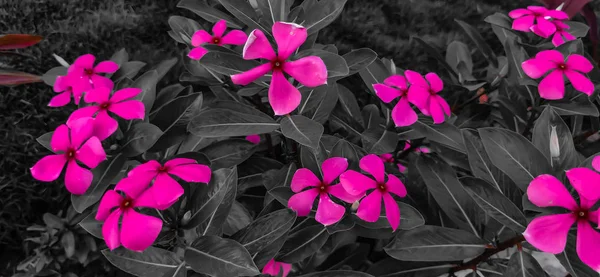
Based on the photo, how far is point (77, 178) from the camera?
82 centimetres

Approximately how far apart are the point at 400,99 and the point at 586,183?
403mm

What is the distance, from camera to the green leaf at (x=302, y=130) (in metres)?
0.83

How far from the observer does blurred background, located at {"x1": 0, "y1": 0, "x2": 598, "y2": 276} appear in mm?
1431

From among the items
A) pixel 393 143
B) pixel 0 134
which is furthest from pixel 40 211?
pixel 393 143

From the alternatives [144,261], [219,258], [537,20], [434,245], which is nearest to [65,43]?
[144,261]

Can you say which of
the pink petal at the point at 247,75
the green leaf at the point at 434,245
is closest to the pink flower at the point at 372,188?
the green leaf at the point at 434,245

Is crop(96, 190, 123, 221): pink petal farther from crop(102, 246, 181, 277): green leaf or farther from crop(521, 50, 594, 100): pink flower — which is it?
crop(521, 50, 594, 100): pink flower

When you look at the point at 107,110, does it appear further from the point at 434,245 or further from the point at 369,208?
the point at 434,245

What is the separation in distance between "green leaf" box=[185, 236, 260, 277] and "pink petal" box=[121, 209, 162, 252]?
14 cm

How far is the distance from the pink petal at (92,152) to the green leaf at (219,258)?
22 cm

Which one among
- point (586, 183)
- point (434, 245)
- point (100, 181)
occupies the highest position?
point (586, 183)

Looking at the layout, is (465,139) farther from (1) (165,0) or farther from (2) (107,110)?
(1) (165,0)

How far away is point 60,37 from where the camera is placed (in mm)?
1465

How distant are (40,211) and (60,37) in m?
0.59
